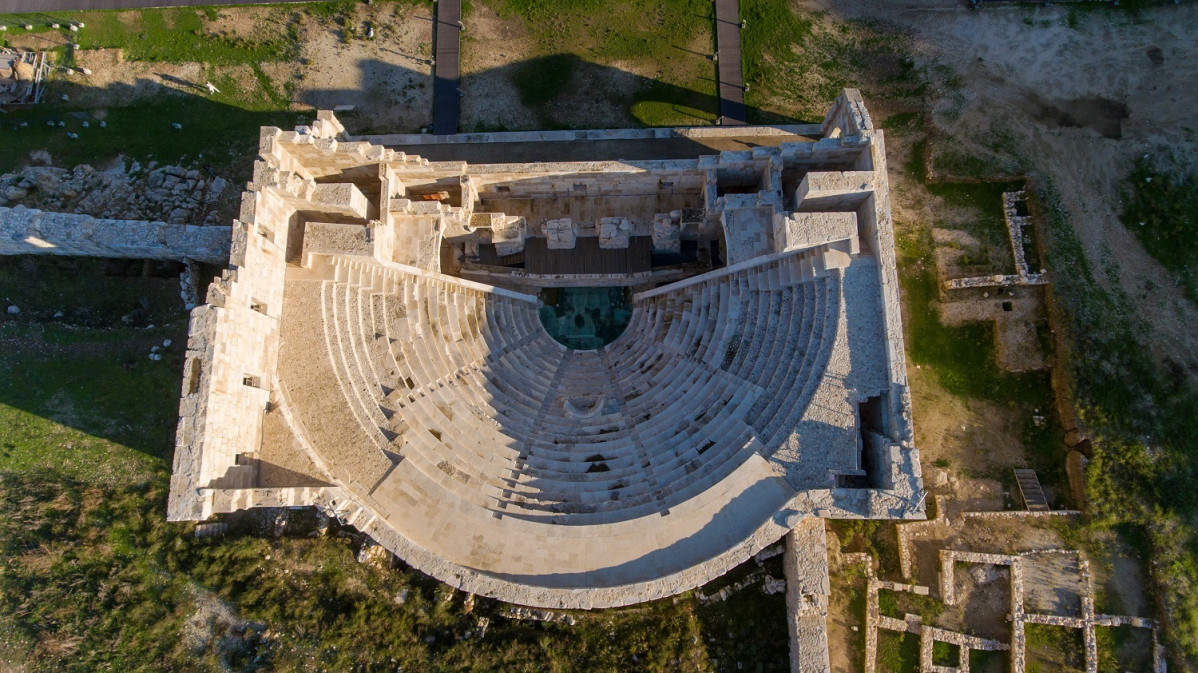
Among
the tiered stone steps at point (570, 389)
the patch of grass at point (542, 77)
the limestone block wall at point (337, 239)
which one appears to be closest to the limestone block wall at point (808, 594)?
the tiered stone steps at point (570, 389)

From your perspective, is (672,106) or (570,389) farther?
(672,106)

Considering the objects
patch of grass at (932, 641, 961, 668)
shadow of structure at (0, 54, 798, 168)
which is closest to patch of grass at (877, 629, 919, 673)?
patch of grass at (932, 641, 961, 668)

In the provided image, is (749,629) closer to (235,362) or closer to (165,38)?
(235,362)

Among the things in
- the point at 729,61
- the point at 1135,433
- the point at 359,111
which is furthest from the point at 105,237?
the point at 1135,433

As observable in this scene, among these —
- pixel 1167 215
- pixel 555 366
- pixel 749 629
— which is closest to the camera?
pixel 749 629

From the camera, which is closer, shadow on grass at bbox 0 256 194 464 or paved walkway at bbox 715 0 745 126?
shadow on grass at bbox 0 256 194 464

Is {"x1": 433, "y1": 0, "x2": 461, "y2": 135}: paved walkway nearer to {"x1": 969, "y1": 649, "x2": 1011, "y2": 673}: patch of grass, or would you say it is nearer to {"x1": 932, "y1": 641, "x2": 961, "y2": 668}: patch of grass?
{"x1": 932, "y1": 641, "x2": 961, "y2": 668}: patch of grass
